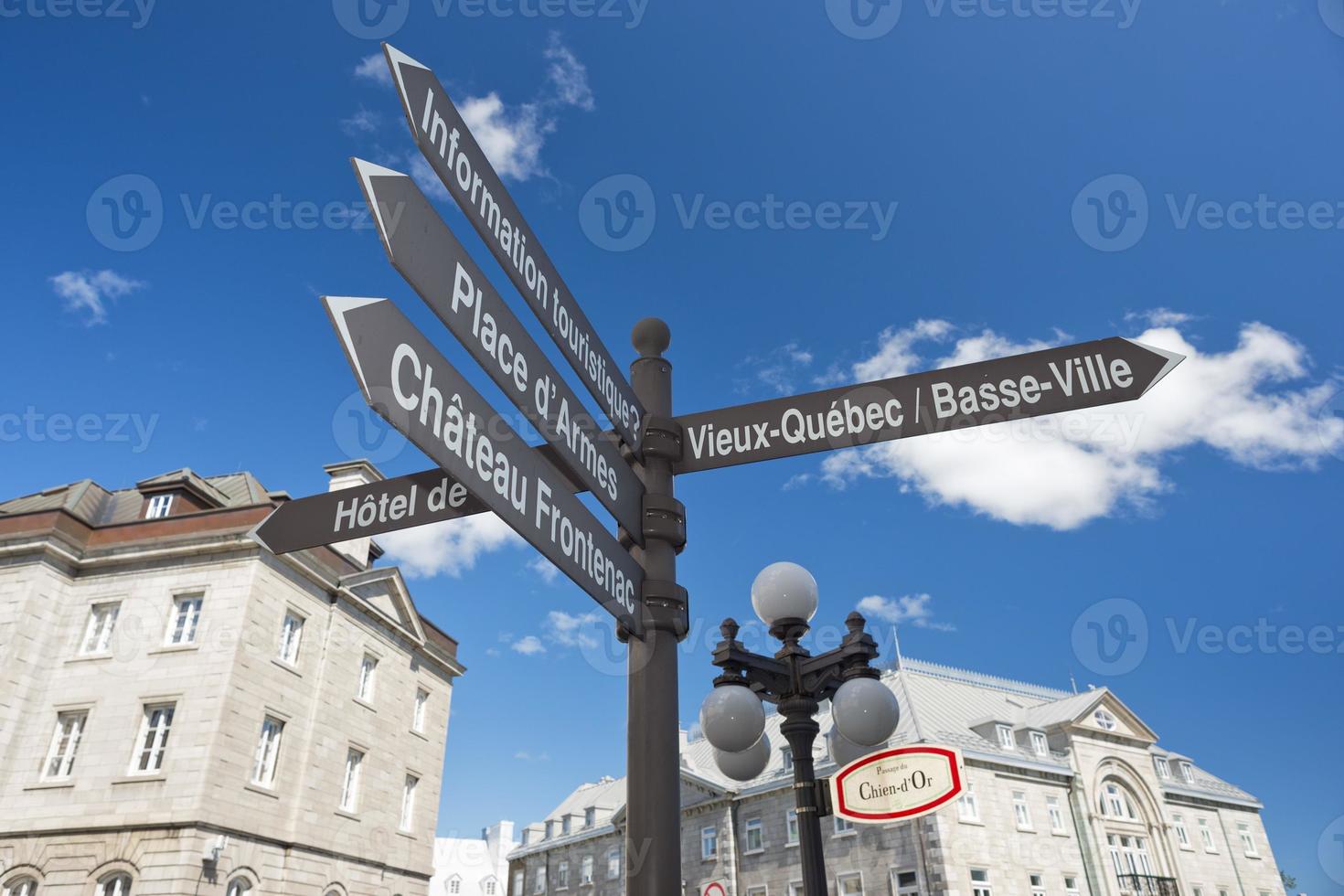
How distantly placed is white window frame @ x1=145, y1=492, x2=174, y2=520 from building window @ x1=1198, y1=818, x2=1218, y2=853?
42715 mm

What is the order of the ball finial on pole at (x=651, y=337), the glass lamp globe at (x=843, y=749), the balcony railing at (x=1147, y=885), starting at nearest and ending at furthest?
the ball finial on pole at (x=651, y=337) → the glass lamp globe at (x=843, y=749) → the balcony railing at (x=1147, y=885)

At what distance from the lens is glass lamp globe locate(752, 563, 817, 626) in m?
6.21

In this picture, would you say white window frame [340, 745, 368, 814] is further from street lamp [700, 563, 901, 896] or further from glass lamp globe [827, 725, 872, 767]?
glass lamp globe [827, 725, 872, 767]

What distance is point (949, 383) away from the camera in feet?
11.6

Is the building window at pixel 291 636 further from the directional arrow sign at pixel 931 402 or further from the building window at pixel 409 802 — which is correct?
the directional arrow sign at pixel 931 402

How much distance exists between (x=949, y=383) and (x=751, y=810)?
36948 mm

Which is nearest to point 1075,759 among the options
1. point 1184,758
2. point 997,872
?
point 997,872

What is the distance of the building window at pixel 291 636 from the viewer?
71.5ft

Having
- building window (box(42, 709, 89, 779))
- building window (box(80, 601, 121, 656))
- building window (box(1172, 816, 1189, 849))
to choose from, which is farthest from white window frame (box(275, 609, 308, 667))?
building window (box(1172, 816, 1189, 849))

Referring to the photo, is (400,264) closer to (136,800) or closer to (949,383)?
(949,383)

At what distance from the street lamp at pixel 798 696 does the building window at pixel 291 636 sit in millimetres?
18750

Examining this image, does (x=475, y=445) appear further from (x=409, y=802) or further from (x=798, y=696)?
(x=409, y=802)

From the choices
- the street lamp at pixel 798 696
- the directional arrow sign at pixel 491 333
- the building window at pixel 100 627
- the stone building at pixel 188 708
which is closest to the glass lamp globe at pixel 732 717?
the street lamp at pixel 798 696

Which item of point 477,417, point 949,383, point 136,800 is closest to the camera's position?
point 477,417
